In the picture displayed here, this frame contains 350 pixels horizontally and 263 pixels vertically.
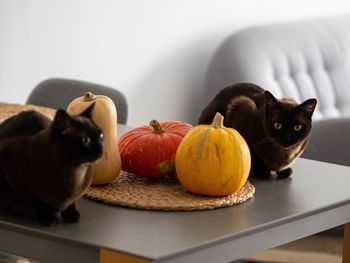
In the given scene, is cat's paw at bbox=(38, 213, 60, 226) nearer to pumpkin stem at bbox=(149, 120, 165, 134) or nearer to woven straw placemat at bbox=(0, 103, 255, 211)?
woven straw placemat at bbox=(0, 103, 255, 211)

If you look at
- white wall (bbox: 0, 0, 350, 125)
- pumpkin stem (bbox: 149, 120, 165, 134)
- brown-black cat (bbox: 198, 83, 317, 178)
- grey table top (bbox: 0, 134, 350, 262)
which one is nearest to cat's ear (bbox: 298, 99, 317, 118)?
brown-black cat (bbox: 198, 83, 317, 178)

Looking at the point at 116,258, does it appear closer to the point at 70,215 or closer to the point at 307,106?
the point at 70,215

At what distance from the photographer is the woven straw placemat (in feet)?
4.71

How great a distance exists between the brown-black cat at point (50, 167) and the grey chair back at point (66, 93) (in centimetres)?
107

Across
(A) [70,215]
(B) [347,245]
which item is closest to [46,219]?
(A) [70,215]

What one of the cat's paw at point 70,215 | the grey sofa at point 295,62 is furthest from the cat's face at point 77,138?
the grey sofa at point 295,62

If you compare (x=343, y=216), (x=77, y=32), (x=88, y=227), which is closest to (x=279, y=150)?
(x=343, y=216)

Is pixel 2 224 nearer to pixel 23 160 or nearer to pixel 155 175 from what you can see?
pixel 23 160

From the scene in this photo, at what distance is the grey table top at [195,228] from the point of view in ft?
4.11

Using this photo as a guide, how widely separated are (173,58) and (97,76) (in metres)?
0.38

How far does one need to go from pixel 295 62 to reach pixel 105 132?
1.98 metres

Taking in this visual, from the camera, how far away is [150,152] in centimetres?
156

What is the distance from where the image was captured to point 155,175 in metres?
1.57

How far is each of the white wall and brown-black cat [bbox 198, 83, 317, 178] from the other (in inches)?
44.3
